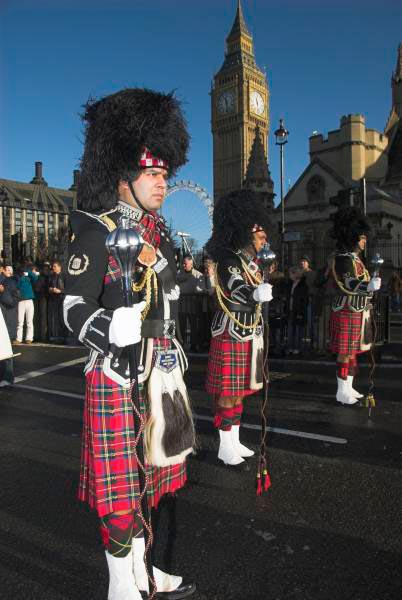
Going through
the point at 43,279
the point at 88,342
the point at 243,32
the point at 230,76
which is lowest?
the point at 88,342

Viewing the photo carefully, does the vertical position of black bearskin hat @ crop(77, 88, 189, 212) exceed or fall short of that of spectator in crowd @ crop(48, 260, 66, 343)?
it exceeds it

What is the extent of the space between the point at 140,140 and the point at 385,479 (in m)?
3.31

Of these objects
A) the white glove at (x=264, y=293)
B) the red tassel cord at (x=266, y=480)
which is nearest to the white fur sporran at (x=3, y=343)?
the white glove at (x=264, y=293)

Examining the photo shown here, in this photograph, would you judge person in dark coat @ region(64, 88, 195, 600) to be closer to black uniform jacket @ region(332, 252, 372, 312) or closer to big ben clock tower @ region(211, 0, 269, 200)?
black uniform jacket @ region(332, 252, 372, 312)

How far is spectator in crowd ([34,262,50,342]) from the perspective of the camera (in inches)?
531

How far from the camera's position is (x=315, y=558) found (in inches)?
114

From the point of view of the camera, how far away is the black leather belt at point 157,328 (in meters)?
2.46

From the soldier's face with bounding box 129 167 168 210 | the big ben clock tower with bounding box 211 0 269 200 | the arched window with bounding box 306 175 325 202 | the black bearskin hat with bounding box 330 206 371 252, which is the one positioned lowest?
the soldier's face with bounding box 129 167 168 210

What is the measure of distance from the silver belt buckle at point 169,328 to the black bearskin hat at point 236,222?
2167 mm

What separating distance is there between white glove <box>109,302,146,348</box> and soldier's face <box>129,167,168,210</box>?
29.4 inches

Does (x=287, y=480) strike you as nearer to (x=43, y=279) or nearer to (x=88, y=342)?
(x=88, y=342)

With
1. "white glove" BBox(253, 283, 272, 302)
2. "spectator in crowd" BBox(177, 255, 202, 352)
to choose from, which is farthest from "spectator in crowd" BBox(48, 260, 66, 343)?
"white glove" BBox(253, 283, 272, 302)

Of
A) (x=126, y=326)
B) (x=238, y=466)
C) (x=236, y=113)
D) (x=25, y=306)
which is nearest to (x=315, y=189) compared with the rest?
Result: (x=25, y=306)

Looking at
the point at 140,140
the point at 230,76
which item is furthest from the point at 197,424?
the point at 230,76
